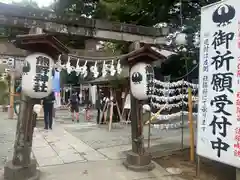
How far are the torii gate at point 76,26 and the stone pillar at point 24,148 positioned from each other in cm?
170

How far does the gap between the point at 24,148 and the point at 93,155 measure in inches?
90.0

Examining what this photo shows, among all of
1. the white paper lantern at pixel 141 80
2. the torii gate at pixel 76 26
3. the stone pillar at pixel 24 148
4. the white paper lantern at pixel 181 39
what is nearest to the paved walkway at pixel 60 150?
the stone pillar at pixel 24 148

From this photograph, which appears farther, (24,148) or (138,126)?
(138,126)

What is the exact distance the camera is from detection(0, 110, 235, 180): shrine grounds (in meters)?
5.34

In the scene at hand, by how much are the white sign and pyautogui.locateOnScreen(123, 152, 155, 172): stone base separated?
1.39 m

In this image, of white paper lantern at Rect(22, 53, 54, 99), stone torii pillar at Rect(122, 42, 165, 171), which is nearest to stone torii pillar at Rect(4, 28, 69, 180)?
white paper lantern at Rect(22, 53, 54, 99)

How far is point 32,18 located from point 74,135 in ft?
17.8

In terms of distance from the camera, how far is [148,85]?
5.77 meters

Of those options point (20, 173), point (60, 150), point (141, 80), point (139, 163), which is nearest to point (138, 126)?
point (139, 163)

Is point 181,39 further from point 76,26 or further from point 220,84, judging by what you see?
point 76,26

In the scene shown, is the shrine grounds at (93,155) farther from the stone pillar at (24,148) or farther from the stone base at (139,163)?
the stone pillar at (24,148)

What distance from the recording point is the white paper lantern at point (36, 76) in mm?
4691

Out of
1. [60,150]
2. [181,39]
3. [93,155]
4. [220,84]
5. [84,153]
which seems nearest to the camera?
[220,84]

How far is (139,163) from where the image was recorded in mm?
5660
